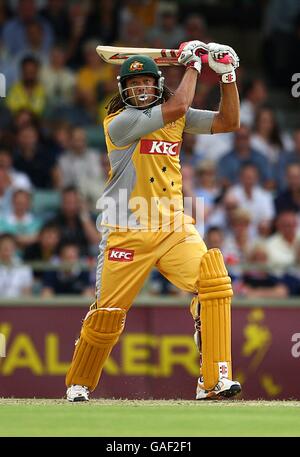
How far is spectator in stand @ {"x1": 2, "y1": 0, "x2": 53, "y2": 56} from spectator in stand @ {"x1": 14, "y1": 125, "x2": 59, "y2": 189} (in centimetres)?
174

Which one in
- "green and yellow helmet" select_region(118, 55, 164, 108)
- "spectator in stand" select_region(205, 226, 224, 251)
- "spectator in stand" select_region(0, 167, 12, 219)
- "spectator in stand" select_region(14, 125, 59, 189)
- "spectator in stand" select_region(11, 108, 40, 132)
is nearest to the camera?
"green and yellow helmet" select_region(118, 55, 164, 108)

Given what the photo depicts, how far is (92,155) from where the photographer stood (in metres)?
13.3

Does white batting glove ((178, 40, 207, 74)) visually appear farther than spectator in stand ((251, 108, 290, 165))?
No

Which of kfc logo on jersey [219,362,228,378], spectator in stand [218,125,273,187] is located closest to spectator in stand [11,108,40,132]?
spectator in stand [218,125,273,187]

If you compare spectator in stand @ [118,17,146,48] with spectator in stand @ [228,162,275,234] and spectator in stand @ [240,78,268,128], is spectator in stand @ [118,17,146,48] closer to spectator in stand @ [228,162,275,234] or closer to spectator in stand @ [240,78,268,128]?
spectator in stand @ [240,78,268,128]

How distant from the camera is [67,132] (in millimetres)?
13633

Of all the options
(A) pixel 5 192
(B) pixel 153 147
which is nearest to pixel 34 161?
(A) pixel 5 192

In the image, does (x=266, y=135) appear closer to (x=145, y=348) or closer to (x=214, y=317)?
(x=145, y=348)

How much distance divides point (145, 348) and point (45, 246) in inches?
58.7

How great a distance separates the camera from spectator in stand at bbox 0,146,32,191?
41.9 feet

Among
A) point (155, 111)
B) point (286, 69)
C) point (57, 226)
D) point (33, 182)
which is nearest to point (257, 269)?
point (57, 226)

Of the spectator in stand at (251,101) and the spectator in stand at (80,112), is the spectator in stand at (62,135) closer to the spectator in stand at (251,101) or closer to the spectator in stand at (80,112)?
the spectator in stand at (80,112)

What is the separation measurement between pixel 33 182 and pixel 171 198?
5490 mm

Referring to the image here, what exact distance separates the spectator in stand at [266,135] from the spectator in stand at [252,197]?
3.00 feet
